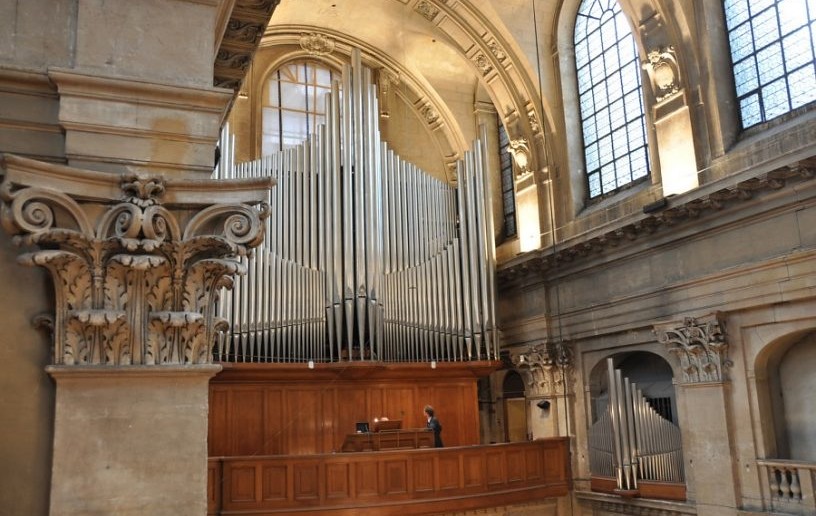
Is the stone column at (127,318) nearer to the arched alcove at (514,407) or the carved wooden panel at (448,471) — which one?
the carved wooden panel at (448,471)

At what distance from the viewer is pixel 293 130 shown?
18.3m

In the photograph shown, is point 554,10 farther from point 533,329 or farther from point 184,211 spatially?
point 184,211

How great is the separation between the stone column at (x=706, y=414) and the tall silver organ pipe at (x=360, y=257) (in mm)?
4158

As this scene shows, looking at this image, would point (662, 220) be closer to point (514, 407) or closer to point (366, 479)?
point (366, 479)

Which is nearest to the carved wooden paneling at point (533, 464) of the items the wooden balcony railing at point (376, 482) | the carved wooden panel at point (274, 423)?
the wooden balcony railing at point (376, 482)

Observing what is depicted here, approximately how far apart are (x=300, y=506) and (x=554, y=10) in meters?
11.2

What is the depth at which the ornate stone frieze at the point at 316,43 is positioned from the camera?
1861 centimetres

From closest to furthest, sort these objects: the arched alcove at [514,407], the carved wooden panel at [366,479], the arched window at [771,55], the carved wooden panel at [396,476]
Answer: the arched window at [771,55], the carved wooden panel at [366,479], the carved wooden panel at [396,476], the arched alcove at [514,407]

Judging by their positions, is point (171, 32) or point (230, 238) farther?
point (171, 32)

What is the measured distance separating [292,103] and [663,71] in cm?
913

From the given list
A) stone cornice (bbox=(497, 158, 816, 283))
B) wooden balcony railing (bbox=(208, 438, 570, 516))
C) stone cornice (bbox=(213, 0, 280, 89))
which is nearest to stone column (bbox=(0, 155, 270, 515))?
stone cornice (bbox=(213, 0, 280, 89))

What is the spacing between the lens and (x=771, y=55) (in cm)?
1163

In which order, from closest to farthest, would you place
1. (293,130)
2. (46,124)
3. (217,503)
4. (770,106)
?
(46,124) → (217,503) → (770,106) → (293,130)

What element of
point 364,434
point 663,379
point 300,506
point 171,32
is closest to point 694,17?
point 663,379
